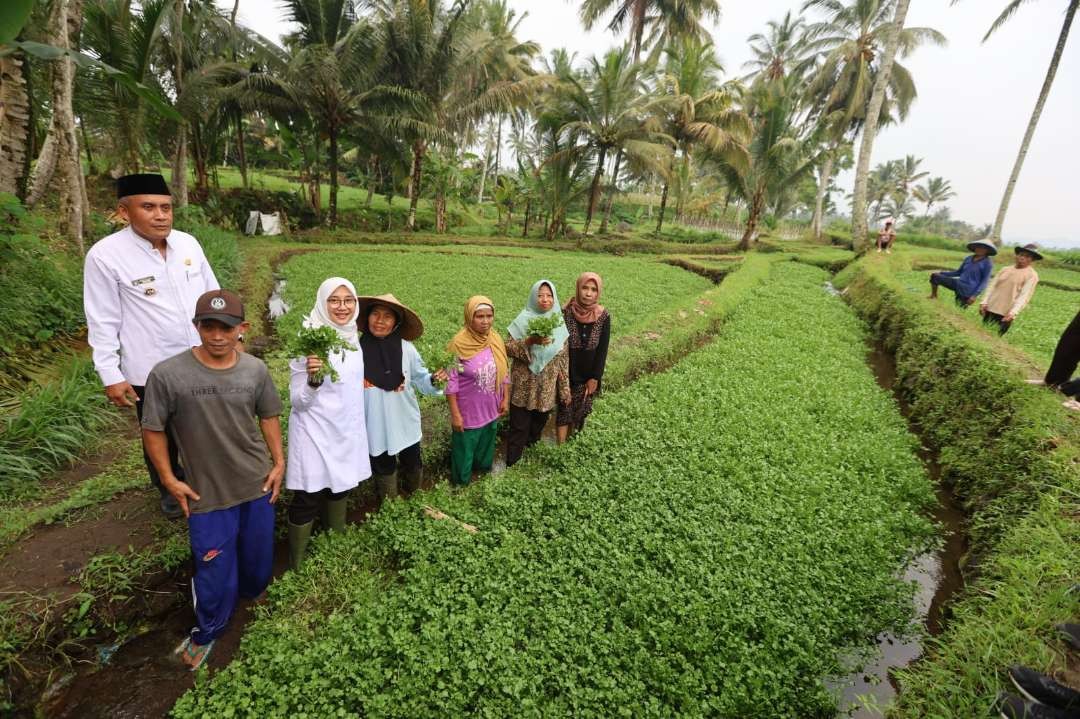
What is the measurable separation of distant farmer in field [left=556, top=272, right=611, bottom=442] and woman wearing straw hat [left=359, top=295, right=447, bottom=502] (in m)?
1.61

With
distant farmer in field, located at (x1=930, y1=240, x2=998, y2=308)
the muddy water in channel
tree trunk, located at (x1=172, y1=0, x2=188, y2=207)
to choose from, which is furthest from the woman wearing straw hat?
tree trunk, located at (x1=172, y1=0, x2=188, y2=207)

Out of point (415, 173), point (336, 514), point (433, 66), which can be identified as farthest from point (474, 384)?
point (415, 173)

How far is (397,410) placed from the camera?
378cm

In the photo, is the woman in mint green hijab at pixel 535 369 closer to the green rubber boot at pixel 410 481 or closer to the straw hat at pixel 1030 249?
the green rubber boot at pixel 410 481

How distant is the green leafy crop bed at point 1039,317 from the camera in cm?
809

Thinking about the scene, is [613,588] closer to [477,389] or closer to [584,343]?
[477,389]

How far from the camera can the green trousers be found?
4340mm

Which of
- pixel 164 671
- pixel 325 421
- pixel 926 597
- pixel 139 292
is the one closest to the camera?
pixel 164 671

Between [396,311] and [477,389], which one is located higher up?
[396,311]

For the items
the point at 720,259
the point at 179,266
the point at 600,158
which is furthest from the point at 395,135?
the point at 179,266

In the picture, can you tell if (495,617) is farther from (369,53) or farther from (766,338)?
(369,53)

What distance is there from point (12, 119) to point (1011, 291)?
14.2m

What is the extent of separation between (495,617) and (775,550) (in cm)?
210

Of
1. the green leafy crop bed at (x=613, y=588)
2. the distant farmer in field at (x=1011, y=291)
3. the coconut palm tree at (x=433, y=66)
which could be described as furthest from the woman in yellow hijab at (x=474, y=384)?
the coconut palm tree at (x=433, y=66)
